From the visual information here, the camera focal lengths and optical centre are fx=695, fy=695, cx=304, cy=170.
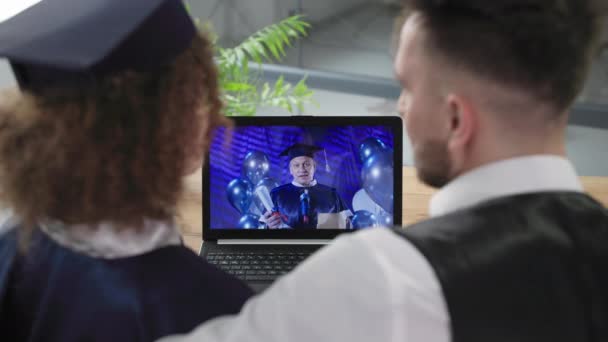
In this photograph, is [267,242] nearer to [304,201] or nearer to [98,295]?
[304,201]

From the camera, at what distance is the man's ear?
891 mm

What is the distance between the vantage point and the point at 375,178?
1545mm

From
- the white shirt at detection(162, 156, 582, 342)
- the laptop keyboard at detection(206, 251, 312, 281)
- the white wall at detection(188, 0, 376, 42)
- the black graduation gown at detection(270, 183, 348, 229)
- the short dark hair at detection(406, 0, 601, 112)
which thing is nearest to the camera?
the white shirt at detection(162, 156, 582, 342)

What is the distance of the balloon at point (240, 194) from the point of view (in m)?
1.54

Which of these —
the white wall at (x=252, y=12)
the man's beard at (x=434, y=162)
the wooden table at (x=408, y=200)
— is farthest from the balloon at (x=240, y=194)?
the white wall at (x=252, y=12)

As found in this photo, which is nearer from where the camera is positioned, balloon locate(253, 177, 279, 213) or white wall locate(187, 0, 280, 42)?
balloon locate(253, 177, 279, 213)

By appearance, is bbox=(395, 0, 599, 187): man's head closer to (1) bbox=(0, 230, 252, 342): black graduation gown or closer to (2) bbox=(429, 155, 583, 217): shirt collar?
(2) bbox=(429, 155, 583, 217): shirt collar

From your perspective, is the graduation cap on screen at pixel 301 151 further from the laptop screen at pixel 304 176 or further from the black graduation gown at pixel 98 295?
the black graduation gown at pixel 98 295

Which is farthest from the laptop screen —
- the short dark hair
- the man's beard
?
the short dark hair

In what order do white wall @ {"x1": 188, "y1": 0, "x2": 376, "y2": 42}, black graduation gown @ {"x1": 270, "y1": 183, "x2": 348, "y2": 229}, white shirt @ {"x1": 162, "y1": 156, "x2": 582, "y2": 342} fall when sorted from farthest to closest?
white wall @ {"x1": 188, "y1": 0, "x2": 376, "y2": 42} < black graduation gown @ {"x1": 270, "y1": 183, "x2": 348, "y2": 229} < white shirt @ {"x1": 162, "y1": 156, "x2": 582, "y2": 342}

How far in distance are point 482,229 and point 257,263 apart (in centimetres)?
75

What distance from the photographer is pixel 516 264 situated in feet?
2.56

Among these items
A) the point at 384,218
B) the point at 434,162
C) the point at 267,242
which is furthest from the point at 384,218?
the point at 434,162

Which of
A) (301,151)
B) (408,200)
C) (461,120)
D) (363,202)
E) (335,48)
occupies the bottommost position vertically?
(335,48)
